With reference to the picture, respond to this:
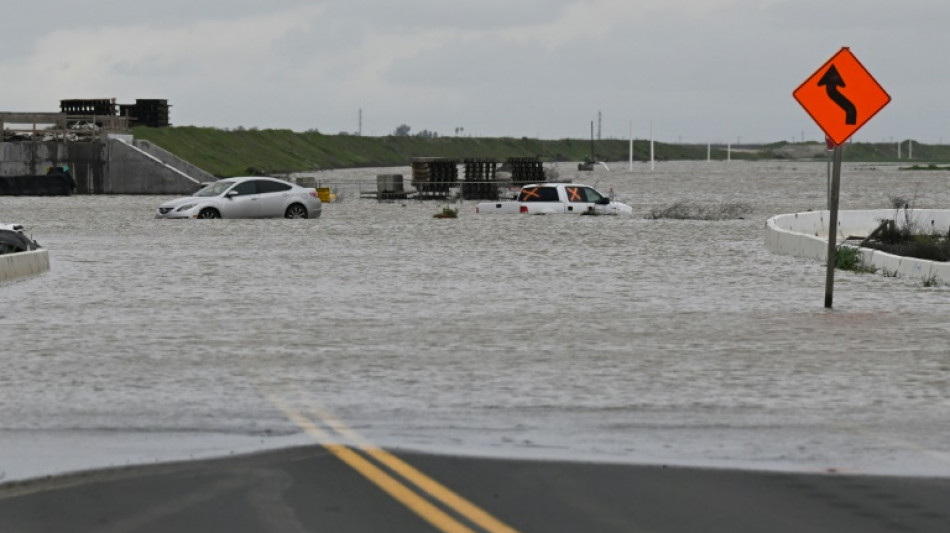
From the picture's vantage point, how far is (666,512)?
8094mm

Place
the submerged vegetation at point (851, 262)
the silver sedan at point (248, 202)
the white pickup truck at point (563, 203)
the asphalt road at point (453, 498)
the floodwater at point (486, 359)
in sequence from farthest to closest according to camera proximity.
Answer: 1. the white pickup truck at point (563, 203)
2. the silver sedan at point (248, 202)
3. the submerged vegetation at point (851, 262)
4. the floodwater at point (486, 359)
5. the asphalt road at point (453, 498)

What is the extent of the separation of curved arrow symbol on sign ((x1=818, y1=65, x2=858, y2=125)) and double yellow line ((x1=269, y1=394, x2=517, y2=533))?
10.5 metres

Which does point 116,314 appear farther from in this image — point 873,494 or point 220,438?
point 873,494

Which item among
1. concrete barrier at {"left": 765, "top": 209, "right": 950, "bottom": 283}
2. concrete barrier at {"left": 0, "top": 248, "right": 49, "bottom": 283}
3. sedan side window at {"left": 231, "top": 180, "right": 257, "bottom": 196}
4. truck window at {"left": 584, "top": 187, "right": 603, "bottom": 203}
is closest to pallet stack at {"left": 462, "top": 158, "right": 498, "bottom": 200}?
truck window at {"left": 584, "top": 187, "right": 603, "bottom": 203}

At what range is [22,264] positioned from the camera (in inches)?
1017

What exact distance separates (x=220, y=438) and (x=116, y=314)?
9.51 meters

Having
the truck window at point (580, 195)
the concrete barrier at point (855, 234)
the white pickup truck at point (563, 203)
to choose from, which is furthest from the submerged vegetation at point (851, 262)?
the truck window at point (580, 195)

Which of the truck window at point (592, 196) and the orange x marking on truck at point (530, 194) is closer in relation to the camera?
the truck window at point (592, 196)

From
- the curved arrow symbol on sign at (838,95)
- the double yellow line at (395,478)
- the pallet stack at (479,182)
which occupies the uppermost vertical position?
the curved arrow symbol on sign at (838,95)

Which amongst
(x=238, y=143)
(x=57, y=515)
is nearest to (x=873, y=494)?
(x=57, y=515)

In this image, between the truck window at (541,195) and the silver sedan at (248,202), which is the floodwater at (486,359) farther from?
the truck window at (541,195)

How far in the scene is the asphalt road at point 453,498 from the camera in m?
7.82

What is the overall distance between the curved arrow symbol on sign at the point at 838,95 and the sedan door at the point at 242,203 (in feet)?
99.7

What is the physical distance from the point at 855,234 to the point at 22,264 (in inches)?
877
